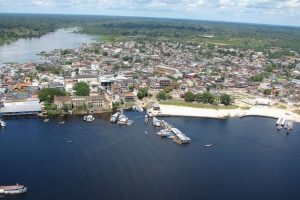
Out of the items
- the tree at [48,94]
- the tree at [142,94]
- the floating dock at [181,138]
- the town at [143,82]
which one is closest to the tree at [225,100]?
the town at [143,82]

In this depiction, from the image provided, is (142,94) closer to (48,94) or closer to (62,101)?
(62,101)

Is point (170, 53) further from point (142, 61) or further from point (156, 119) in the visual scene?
point (156, 119)

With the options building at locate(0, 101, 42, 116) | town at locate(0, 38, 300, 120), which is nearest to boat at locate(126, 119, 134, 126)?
town at locate(0, 38, 300, 120)

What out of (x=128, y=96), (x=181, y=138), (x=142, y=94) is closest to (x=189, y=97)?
(x=142, y=94)

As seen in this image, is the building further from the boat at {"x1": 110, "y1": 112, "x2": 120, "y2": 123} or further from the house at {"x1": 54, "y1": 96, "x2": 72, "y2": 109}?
the boat at {"x1": 110, "y1": 112, "x2": 120, "y2": 123}

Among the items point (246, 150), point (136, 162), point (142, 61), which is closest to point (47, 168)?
point (136, 162)
